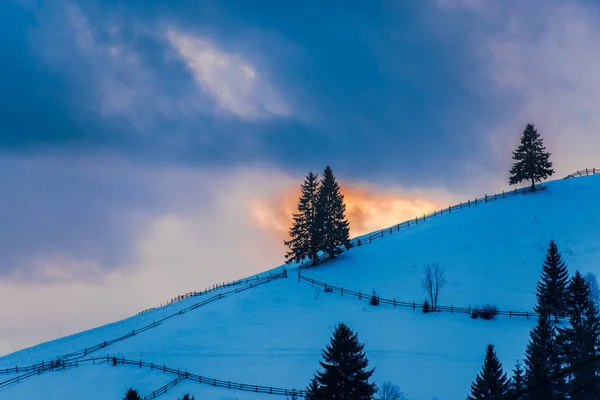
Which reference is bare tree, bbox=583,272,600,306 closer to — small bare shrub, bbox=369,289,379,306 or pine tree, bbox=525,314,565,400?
pine tree, bbox=525,314,565,400

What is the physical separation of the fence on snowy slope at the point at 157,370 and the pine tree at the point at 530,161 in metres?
59.8

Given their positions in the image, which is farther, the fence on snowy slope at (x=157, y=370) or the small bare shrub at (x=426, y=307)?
the small bare shrub at (x=426, y=307)

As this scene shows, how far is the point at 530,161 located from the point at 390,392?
60.5 m

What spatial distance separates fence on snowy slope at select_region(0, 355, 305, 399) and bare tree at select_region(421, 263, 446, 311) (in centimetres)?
1999

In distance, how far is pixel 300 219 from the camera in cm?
7725

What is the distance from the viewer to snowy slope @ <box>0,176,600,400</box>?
4709 cm

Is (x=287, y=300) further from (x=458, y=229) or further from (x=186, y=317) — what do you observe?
(x=458, y=229)

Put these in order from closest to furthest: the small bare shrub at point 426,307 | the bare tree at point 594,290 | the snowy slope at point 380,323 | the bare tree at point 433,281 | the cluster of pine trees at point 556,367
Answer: the cluster of pine trees at point 556,367, the snowy slope at point 380,323, the bare tree at point 594,290, the small bare shrub at point 426,307, the bare tree at point 433,281

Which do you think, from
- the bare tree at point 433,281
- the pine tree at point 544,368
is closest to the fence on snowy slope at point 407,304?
the bare tree at point 433,281

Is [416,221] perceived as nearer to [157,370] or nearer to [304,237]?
[304,237]

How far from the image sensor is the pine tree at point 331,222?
76312 millimetres

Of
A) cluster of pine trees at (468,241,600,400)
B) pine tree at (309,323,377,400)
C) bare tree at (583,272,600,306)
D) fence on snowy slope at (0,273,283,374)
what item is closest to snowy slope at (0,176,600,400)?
fence on snowy slope at (0,273,283,374)

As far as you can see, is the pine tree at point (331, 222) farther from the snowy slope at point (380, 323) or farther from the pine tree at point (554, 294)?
the pine tree at point (554, 294)

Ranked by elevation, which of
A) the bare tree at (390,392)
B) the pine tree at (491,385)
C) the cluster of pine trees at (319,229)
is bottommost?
the bare tree at (390,392)
